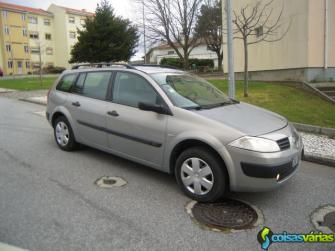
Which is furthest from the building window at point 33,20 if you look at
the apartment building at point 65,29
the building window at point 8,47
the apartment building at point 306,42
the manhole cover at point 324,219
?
the manhole cover at point 324,219

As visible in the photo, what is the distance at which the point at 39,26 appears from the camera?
213 ft

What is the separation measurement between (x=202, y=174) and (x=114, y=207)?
1141 mm

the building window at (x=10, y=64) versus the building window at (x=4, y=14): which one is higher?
the building window at (x=4, y=14)

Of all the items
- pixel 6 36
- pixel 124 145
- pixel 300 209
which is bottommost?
pixel 300 209

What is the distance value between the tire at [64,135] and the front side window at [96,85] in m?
0.75

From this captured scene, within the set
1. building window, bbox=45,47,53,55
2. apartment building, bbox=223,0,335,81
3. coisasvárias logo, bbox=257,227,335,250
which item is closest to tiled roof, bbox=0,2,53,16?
building window, bbox=45,47,53,55

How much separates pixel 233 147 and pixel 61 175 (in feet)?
8.89

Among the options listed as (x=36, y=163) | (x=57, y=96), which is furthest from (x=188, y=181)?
(x=57, y=96)

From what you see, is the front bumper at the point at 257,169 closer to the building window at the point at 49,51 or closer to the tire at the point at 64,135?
the tire at the point at 64,135

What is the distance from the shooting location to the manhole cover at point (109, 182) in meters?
4.64

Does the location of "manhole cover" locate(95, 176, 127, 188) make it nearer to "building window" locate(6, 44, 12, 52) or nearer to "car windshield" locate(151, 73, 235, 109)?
"car windshield" locate(151, 73, 235, 109)

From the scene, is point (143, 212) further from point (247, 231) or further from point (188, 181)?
point (247, 231)

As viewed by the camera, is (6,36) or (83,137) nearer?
(83,137)

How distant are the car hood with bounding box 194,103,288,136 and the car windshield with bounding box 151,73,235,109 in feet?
0.74
